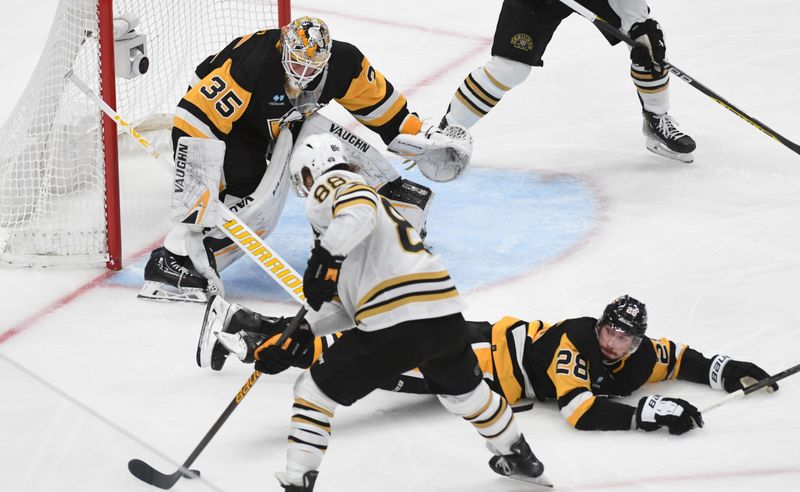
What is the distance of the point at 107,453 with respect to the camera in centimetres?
339

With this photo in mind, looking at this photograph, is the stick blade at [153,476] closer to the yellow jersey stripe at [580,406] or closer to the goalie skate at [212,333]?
the goalie skate at [212,333]

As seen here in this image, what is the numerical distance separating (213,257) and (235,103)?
498 mm

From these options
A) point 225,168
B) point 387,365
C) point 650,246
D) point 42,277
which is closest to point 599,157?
point 650,246

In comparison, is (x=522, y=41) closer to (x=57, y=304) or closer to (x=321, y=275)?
(x=57, y=304)

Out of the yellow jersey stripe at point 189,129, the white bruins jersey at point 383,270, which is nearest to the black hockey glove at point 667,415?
the white bruins jersey at point 383,270

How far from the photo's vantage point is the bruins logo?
5215 millimetres

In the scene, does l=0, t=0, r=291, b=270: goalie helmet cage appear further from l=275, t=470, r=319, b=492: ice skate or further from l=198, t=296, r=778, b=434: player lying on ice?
l=275, t=470, r=319, b=492: ice skate

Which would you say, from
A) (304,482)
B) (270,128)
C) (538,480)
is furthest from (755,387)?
(270,128)

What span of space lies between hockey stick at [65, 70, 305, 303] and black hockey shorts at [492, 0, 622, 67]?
132 cm

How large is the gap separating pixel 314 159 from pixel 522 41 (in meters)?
2.13

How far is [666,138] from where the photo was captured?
5.58 metres

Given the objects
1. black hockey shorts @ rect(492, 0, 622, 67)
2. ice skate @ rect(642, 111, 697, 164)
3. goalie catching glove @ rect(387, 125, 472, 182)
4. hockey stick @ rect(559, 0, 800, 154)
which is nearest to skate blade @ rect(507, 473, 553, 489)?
goalie catching glove @ rect(387, 125, 472, 182)

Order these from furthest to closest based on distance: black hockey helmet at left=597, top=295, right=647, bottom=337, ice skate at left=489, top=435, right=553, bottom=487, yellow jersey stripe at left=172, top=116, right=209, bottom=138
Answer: yellow jersey stripe at left=172, top=116, right=209, bottom=138, black hockey helmet at left=597, top=295, right=647, bottom=337, ice skate at left=489, top=435, right=553, bottom=487

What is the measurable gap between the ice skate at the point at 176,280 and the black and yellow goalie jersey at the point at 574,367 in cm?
106
